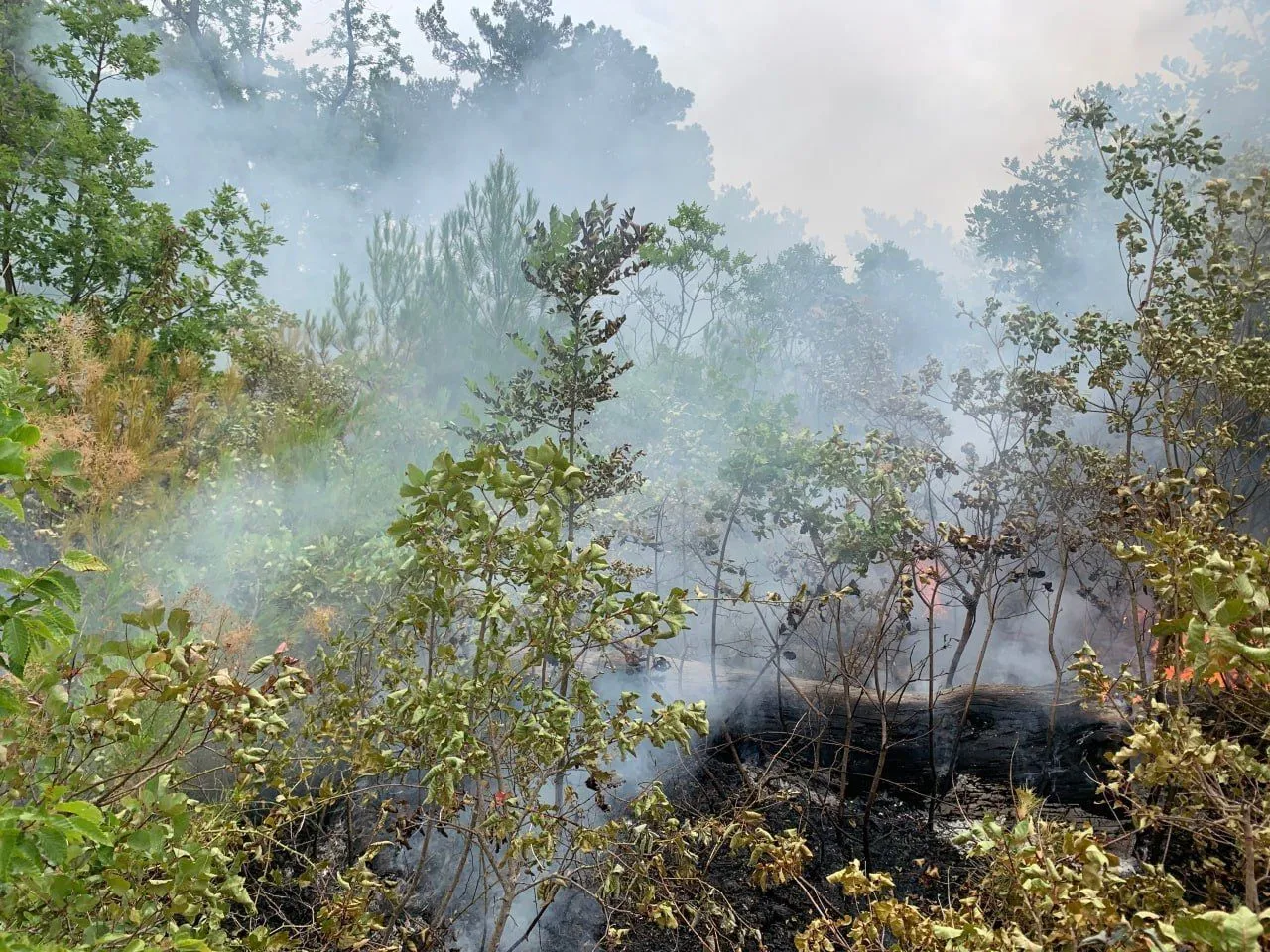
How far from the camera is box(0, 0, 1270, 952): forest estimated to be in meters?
1.43

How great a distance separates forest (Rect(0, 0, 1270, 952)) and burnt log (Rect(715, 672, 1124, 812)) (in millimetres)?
29

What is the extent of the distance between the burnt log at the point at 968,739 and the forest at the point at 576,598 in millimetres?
29

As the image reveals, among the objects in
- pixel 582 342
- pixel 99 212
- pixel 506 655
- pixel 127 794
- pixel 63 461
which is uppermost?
pixel 99 212

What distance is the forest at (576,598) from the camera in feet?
4.70

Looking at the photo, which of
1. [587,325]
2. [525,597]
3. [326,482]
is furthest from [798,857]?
[326,482]

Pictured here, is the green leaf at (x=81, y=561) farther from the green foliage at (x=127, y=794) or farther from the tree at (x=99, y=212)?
the tree at (x=99, y=212)

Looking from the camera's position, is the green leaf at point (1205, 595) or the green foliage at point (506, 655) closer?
the green leaf at point (1205, 595)

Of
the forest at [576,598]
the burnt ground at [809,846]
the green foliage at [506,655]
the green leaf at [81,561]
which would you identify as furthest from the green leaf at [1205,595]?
the burnt ground at [809,846]

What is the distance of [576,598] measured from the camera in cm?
206

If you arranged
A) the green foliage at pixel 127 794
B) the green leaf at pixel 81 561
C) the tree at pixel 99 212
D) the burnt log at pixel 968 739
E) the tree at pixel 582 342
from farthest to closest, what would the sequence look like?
the tree at pixel 99 212, the burnt log at pixel 968 739, the tree at pixel 582 342, the green foliage at pixel 127 794, the green leaf at pixel 81 561

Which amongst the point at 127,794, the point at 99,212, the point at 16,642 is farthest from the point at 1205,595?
the point at 99,212

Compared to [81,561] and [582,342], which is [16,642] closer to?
[81,561]

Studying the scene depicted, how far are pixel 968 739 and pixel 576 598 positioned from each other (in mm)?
3269

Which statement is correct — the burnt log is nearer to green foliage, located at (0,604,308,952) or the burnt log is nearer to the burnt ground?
the burnt ground
